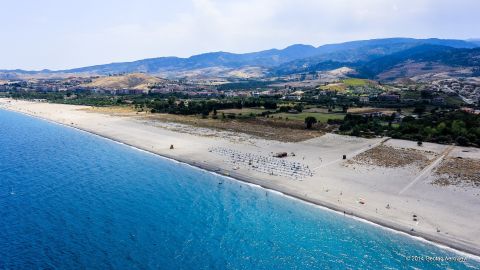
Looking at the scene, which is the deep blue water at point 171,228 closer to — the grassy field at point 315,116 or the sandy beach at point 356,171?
the sandy beach at point 356,171

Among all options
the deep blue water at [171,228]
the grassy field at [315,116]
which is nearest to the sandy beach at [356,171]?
the deep blue water at [171,228]

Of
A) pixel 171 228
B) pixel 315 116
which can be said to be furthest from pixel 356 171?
pixel 315 116

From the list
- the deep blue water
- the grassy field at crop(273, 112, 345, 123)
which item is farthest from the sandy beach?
the grassy field at crop(273, 112, 345, 123)

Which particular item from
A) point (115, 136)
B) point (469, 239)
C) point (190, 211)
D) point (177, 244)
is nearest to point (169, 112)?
point (115, 136)

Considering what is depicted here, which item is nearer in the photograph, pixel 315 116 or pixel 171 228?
pixel 171 228

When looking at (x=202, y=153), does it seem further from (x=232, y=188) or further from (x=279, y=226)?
(x=279, y=226)

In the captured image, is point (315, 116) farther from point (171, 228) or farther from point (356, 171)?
point (171, 228)

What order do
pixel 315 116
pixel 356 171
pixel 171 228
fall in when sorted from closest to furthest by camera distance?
1. pixel 171 228
2. pixel 356 171
3. pixel 315 116

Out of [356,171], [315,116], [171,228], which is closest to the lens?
[171,228]
